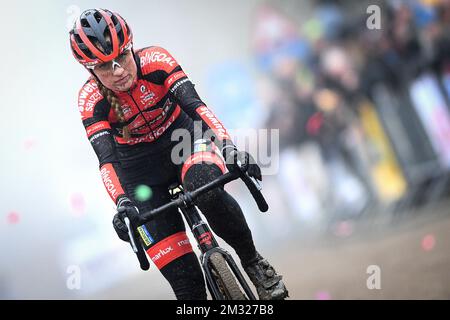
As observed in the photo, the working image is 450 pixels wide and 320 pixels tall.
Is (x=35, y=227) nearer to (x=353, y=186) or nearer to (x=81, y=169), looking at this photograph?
(x=81, y=169)

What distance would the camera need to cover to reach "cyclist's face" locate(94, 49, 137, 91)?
5.06 m

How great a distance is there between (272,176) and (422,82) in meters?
8.34

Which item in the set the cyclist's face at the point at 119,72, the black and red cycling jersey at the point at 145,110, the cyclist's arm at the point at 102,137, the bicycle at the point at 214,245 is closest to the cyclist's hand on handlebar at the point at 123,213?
the bicycle at the point at 214,245

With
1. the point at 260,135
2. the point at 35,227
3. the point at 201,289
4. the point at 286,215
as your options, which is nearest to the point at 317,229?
the point at 286,215

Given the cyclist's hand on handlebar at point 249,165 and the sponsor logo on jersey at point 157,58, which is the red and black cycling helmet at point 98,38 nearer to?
the sponsor logo on jersey at point 157,58

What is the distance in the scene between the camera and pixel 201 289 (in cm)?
555

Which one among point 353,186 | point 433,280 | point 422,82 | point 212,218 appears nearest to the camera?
point 212,218

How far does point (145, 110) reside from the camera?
5.46m

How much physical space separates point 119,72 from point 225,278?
1661mm

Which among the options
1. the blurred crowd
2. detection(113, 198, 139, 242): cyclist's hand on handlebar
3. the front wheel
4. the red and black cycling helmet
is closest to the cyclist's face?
the red and black cycling helmet

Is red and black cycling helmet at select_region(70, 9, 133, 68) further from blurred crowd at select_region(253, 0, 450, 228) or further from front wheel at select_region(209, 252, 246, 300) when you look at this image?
blurred crowd at select_region(253, 0, 450, 228)

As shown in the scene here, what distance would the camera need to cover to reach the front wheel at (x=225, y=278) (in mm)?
4566

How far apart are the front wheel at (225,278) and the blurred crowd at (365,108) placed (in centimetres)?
808

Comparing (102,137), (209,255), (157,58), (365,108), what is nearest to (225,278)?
(209,255)
